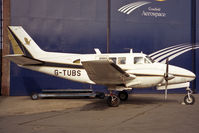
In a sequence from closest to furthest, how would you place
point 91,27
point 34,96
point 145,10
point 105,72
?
1. point 105,72
2. point 34,96
3. point 91,27
4. point 145,10

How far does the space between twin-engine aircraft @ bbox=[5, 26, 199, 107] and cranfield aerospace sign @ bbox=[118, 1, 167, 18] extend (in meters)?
5.68

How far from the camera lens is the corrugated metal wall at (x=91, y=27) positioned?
15.6 m

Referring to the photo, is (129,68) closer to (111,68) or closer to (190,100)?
(111,68)

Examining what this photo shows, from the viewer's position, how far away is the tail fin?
13195 millimetres

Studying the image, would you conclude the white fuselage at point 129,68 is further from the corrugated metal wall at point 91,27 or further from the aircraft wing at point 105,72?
the corrugated metal wall at point 91,27

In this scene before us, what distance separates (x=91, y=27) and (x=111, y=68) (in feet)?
23.2

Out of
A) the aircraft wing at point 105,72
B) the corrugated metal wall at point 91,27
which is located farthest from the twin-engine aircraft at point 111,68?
the corrugated metal wall at point 91,27

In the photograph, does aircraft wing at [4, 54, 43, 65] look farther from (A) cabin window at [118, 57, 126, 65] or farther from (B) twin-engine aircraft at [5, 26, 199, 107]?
(A) cabin window at [118, 57, 126, 65]

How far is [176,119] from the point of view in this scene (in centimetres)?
804

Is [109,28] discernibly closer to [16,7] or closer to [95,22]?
[95,22]

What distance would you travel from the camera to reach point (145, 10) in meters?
17.3

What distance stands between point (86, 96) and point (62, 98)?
1.61 meters

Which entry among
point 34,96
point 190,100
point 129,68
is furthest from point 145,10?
point 34,96

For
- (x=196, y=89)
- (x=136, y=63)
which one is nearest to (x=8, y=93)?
(x=136, y=63)
